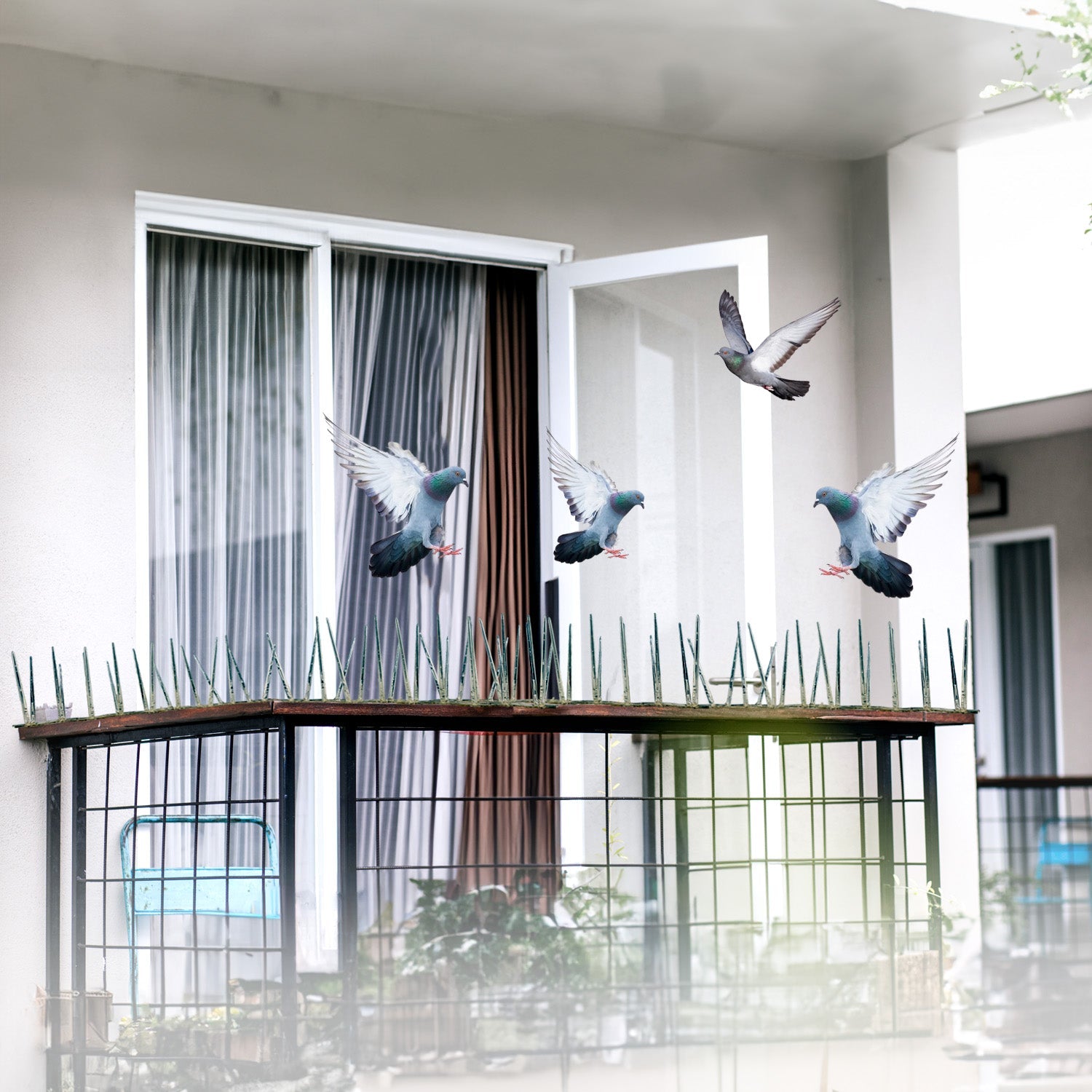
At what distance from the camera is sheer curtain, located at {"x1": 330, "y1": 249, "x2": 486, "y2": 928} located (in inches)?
188

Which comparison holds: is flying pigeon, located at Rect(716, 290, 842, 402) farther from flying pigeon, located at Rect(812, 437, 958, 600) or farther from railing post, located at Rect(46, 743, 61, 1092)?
railing post, located at Rect(46, 743, 61, 1092)

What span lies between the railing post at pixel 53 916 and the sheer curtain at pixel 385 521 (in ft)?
3.15

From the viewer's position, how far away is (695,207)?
5191mm

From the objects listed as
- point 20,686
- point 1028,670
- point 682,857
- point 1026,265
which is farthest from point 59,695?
point 1028,670

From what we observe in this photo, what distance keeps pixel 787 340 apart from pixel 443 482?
95 cm

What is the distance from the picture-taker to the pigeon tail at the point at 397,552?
12.0 ft

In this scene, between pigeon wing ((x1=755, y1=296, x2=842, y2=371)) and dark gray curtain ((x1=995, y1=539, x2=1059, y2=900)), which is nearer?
pigeon wing ((x1=755, y1=296, x2=842, y2=371))

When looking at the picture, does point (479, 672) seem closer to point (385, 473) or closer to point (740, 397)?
point (740, 397)

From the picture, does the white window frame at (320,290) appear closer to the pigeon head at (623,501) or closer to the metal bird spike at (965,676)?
the pigeon head at (623,501)

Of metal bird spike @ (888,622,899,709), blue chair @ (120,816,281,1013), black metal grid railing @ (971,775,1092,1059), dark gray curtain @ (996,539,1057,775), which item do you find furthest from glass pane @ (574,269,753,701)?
dark gray curtain @ (996,539,1057,775)

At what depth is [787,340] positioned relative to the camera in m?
3.89

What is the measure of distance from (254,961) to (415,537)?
61.4 inches

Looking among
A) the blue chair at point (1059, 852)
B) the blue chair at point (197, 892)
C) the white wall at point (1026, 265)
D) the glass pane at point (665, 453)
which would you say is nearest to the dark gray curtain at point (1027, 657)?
the blue chair at point (1059, 852)

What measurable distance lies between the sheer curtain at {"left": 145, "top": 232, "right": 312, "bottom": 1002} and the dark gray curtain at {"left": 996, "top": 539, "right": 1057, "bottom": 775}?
6.28 meters
